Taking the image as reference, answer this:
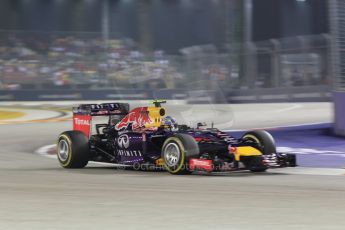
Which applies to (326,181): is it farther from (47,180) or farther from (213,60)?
(213,60)

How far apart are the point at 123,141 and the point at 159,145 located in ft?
1.88

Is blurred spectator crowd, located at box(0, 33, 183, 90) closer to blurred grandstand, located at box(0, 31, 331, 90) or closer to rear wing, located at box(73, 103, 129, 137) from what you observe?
blurred grandstand, located at box(0, 31, 331, 90)

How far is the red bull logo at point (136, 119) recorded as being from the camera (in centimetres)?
1039

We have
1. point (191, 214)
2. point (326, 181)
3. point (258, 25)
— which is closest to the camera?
point (191, 214)

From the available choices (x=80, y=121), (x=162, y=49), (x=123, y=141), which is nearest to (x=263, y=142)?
(x=123, y=141)

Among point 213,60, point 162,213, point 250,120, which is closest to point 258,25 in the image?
point 213,60

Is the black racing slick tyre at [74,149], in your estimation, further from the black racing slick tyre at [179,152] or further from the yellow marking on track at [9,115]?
the yellow marking on track at [9,115]

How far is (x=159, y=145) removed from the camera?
10.2 meters

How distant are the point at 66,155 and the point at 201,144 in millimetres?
2327

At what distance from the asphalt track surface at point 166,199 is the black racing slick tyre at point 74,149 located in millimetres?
191

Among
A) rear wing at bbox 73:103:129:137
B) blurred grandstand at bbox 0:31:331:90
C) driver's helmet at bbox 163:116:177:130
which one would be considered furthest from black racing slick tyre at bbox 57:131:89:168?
blurred grandstand at bbox 0:31:331:90

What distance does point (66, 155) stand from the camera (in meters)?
10.9

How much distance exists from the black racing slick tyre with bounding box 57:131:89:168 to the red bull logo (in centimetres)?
61

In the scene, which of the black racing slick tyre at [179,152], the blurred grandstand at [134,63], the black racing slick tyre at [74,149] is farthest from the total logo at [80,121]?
the blurred grandstand at [134,63]
